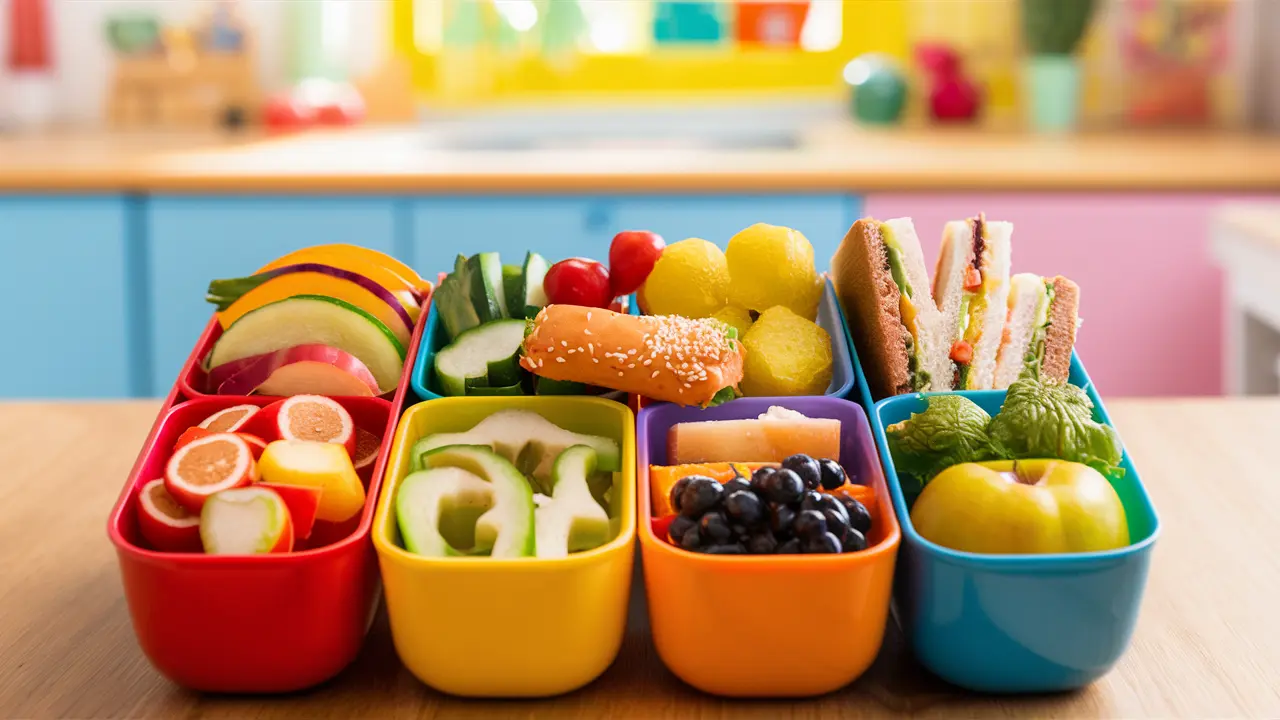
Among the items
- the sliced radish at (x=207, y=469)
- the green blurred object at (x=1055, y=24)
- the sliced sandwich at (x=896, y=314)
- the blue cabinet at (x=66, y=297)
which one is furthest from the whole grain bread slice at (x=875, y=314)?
the green blurred object at (x=1055, y=24)

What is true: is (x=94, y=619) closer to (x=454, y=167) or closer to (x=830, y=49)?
(x=454, y=167)

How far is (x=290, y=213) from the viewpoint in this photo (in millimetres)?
2600

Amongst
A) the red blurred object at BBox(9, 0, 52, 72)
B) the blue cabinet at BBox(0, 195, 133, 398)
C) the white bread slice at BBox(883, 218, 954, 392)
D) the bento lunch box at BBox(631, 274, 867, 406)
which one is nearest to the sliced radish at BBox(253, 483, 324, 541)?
the bento lunch box at BBox(631, 274, 867, 406)

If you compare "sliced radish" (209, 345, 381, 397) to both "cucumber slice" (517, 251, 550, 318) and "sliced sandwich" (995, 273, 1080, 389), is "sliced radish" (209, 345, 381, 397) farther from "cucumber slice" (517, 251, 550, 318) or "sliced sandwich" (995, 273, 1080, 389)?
"sliced sandwich" (995, 273, 1080, 389)

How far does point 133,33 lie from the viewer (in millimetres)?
3266

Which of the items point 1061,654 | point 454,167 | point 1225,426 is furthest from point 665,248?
point 454,167

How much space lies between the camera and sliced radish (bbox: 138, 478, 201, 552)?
0.79 meters

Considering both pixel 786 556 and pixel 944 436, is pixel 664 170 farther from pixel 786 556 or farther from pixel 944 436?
pixel 786 556

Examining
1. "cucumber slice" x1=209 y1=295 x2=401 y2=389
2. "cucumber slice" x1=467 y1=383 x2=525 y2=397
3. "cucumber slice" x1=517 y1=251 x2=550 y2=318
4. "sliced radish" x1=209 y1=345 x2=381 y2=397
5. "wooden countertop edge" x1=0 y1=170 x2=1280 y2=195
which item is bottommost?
"cucumber slice" x1=467 y1=383 x2=525 y2=397

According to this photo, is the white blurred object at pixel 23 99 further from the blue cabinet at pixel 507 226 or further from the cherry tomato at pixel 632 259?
the cherry tomato at pixel 632 259

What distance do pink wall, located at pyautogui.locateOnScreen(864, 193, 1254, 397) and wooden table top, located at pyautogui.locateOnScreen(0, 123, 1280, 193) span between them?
35mm

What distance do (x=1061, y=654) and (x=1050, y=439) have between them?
5.7 inches

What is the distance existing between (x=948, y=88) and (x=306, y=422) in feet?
8.61

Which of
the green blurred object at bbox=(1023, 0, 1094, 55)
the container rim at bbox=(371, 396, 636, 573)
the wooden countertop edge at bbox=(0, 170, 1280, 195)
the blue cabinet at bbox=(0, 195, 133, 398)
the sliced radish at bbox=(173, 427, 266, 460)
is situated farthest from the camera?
the green blurred object at bbox=(1023, 0, 1094, 55)
